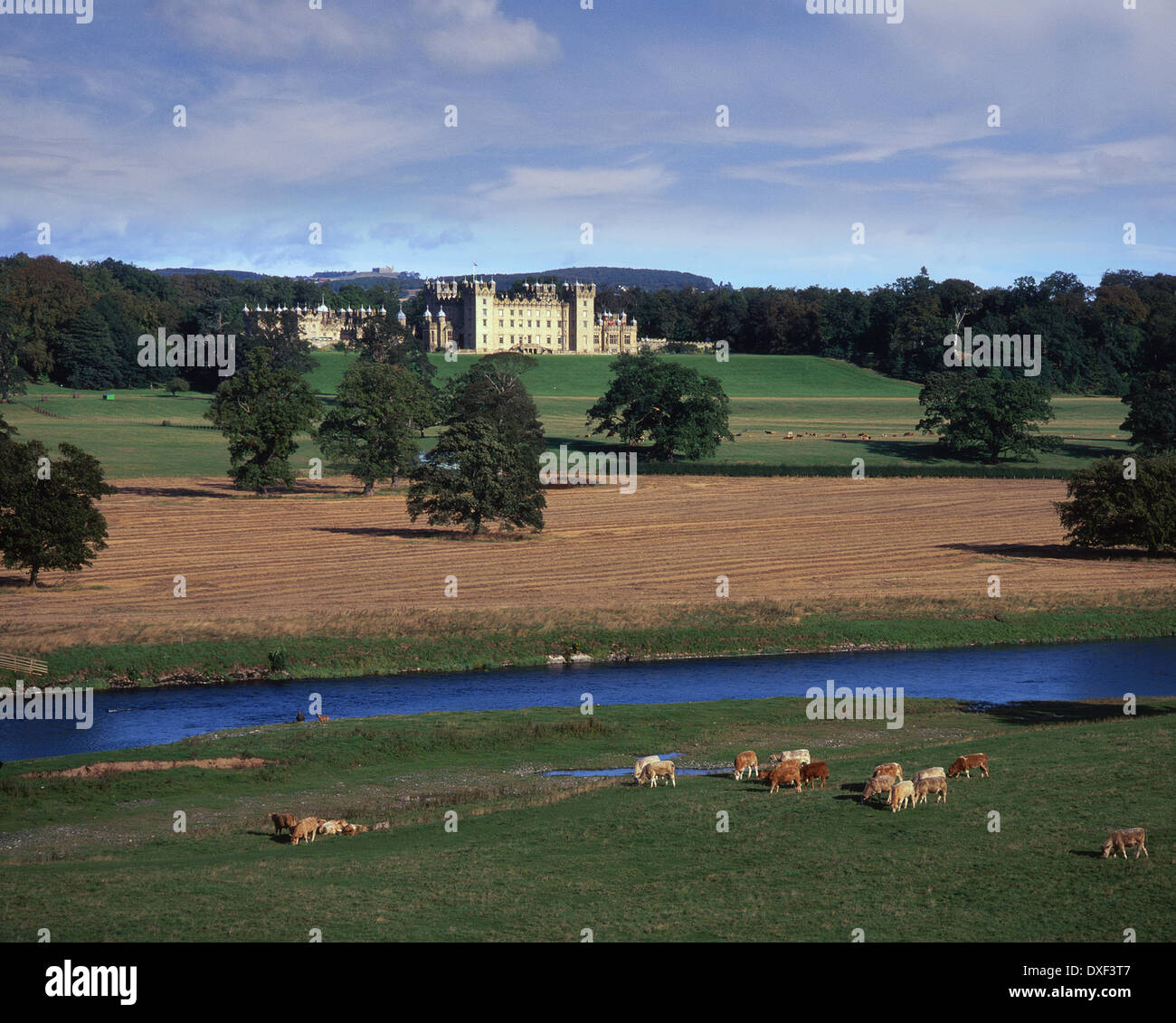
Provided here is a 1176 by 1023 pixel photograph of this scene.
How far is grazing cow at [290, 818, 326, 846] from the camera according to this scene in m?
24.4

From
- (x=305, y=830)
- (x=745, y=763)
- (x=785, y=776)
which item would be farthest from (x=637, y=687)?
(x=305, y=830)

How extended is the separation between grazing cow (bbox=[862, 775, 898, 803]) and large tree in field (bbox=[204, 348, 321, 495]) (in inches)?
2765

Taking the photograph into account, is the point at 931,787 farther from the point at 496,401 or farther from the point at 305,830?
the point at 496,401

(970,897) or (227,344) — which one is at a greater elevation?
(227,344)

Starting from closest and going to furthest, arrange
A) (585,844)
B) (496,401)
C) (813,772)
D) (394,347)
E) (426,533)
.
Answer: (585,844), (813,772), (426,533), (496,401), (394,347)

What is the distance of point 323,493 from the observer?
Result: 95875 millimetres

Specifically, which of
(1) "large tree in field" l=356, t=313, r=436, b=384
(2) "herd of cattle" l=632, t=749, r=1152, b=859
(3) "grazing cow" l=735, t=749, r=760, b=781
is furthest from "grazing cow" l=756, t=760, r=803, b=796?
(1) "large tree in field" l=356, t=313, r=436, b=384

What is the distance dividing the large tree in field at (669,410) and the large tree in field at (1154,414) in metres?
36.7

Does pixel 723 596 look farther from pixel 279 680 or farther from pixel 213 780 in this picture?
pixel 213 780

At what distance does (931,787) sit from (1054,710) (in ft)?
52.0

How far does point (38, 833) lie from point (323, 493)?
70.8m

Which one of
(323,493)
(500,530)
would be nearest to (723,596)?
(500,530)

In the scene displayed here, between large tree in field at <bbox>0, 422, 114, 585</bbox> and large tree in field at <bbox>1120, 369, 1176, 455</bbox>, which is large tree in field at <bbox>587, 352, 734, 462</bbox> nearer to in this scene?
large tree in field at <bbox>1120, 369, 1176, 455</bbox>

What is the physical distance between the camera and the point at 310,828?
24672 millimetres
